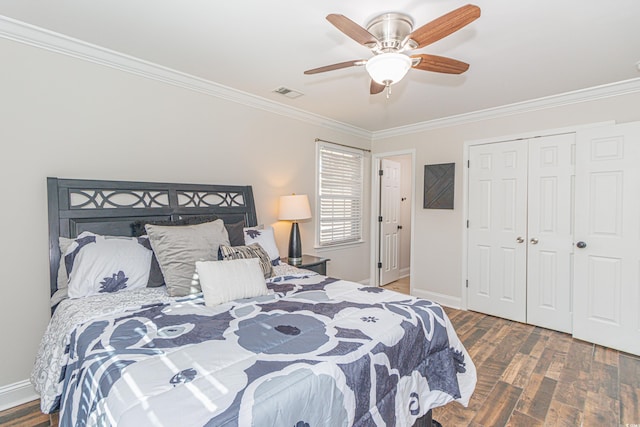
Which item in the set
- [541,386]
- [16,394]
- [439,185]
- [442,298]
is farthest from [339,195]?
[16,394]

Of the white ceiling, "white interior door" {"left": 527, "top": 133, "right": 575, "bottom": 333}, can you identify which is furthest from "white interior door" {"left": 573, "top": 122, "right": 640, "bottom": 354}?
the white ceiling

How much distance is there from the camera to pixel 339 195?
15.0 feet

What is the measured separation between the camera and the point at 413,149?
14.9ft

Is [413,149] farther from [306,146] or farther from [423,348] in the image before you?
[423,348]

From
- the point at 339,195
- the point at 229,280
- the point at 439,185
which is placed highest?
the point at 439,185

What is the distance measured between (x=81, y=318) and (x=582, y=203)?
4.21 metres

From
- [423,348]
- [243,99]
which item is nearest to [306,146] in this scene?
[243,99]

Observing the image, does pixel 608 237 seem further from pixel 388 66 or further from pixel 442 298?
pixel 388 66

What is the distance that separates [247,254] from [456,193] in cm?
303

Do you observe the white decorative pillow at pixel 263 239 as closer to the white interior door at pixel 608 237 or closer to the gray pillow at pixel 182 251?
the gray pillow at pixel 182 251

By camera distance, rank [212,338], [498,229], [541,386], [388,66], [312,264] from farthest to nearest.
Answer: [498,229]
[312,264]
[541,386]
[388,66]
[212,338]

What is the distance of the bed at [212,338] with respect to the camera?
1006 millimetres

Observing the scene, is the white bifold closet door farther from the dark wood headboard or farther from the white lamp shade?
the dark wood headboard

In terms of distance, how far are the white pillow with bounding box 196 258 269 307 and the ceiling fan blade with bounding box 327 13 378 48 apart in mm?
1474
